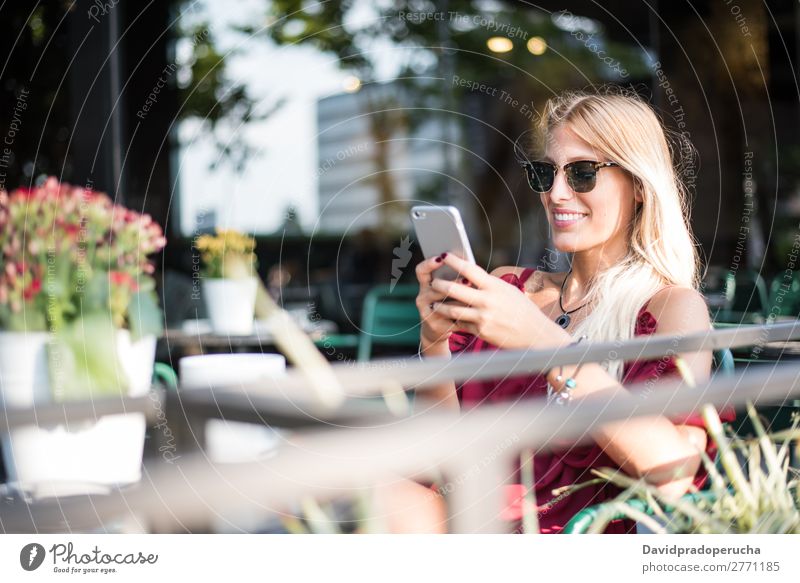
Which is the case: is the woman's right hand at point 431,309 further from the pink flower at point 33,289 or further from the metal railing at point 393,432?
the pink flower at point 33,289

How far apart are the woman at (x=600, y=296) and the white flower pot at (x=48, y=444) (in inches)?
17.0

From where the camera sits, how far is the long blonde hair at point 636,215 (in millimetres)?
1203

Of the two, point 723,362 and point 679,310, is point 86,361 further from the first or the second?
point 723,362

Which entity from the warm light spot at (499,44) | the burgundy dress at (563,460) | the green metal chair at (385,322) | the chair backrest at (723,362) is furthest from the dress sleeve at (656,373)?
the warm light spot at (499,44)

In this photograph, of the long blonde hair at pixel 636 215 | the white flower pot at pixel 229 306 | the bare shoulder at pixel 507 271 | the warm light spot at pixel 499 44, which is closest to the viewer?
the long blonde hair at pixel 636 215

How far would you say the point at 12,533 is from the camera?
128 cm

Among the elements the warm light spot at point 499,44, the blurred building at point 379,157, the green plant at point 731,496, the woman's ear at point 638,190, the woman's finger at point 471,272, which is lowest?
the green plant at point 731,496

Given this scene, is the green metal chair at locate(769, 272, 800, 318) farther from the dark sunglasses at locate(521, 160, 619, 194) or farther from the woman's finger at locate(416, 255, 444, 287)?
the woman's finger at locate(416, 255, 444, 287)

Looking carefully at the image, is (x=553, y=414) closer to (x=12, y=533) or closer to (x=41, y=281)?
(x=41, y=281)

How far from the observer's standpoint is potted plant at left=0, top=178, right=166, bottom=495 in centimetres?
112

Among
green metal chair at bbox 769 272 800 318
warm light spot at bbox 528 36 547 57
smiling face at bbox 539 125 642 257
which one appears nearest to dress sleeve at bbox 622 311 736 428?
smiling face at bbox 539 125 642 257

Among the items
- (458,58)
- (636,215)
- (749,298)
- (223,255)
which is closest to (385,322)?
(223,255)
